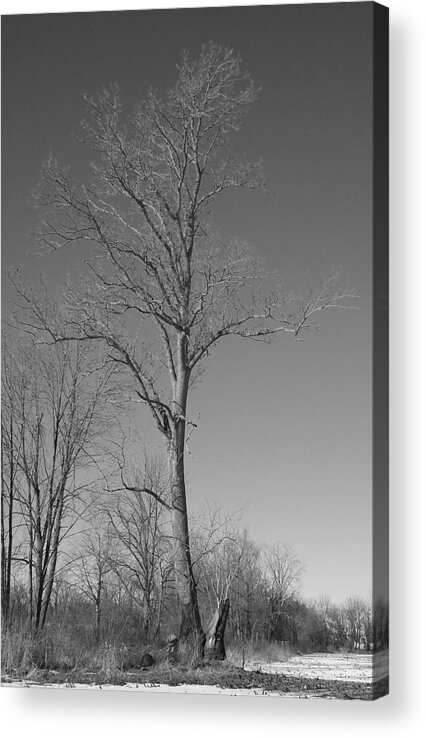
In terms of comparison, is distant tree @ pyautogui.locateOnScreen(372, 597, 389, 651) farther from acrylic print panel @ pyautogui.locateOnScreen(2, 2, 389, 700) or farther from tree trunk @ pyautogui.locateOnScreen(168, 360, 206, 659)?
tree trunk @ pyautogui.locateOnScreen(168, 360, 206, 659)

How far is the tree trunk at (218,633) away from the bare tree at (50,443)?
3.01 feet

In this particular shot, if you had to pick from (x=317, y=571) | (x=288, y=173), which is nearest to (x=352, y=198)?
(x=288, y=173)

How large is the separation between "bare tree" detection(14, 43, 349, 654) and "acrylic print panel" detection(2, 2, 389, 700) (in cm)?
1

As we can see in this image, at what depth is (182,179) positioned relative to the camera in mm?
8227

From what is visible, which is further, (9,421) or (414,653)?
(9,421)

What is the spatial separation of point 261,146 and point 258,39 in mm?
566

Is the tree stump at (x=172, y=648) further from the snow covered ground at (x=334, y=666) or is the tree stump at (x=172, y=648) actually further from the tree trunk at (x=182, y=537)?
the snow covered ground at (x=334, y=666)

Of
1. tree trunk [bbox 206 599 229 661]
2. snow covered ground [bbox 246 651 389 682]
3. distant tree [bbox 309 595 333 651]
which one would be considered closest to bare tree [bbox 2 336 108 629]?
tree trunk [bbox 206 599 229 661]

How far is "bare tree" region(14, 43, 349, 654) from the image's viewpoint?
319 inches

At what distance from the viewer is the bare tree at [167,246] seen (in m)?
8.09

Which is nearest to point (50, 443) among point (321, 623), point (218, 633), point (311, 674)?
point (218, 633)

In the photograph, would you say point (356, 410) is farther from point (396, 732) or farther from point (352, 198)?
point (396, 732)

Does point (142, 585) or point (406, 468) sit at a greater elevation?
point (406, 468)

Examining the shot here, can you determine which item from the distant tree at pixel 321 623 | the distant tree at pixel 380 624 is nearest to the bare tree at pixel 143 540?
the distant tree at pixel 321 623
